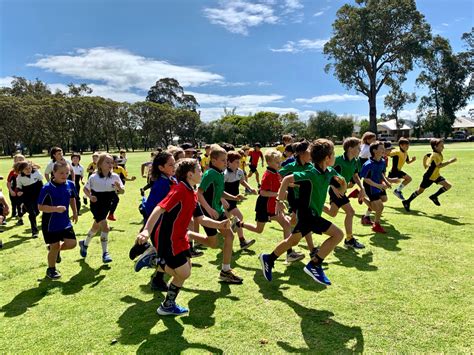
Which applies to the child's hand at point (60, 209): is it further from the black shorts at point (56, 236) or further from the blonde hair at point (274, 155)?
the blonde hair at point (274, 155)

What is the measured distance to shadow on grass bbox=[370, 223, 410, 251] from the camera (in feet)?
22.6

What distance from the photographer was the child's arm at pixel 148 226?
145 inches

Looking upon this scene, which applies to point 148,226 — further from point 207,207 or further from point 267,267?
point 267,267

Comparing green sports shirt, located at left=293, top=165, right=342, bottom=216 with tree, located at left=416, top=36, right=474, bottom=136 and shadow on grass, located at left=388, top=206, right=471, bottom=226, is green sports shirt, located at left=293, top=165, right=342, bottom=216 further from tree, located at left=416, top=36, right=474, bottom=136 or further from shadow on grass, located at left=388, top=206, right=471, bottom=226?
tree, located at left=416, top=36, right=474, bottom=136

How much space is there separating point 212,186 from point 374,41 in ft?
187

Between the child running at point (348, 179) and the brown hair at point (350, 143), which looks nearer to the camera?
the child running at point (348, 179)

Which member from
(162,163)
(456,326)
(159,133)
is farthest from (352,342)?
(159,133)

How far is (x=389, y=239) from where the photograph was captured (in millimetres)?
7395

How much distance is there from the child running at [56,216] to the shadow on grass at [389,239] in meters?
5.67

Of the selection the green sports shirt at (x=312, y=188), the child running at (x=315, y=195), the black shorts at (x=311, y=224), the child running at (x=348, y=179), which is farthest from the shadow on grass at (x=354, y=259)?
the green sports shirt at (x=312, y=188)

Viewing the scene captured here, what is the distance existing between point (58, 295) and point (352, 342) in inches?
161

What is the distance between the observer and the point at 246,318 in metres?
4.26

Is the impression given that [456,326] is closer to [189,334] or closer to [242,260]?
[189,334]

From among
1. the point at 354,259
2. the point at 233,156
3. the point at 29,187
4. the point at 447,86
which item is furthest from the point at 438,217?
the point at 447,86
